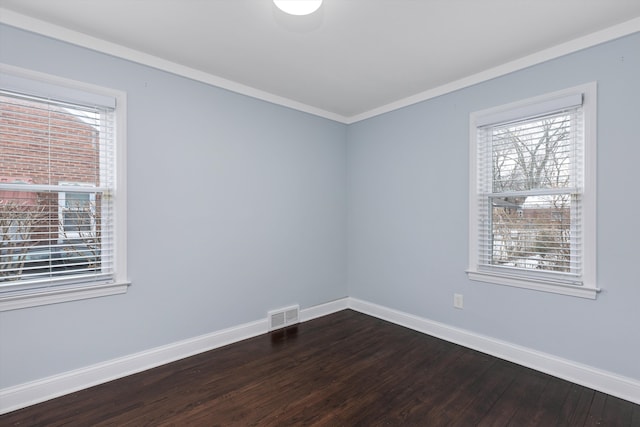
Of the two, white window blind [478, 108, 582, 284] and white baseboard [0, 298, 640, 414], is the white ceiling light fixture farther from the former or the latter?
white baseboard [0, 298, 640, 414]

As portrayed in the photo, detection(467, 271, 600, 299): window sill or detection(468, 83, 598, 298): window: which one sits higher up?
detection(468, 83, 598, 298): window

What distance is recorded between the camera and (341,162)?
4.09 meters

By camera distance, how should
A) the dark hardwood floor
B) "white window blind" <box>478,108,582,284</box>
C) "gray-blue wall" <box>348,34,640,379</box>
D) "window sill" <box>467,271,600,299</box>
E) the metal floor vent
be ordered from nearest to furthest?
the dark hardwood floor
"gray-blue wall" <box>348,34,640,379</box>
"window sill" <box>467,271,600,299</box>
"white window blind" <box>478,108,582,284</box>
the metal floor vent

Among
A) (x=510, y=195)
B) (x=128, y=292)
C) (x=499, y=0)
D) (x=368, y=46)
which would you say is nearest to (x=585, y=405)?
(x=510, y=195)

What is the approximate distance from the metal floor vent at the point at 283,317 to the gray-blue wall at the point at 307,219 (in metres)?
0.09

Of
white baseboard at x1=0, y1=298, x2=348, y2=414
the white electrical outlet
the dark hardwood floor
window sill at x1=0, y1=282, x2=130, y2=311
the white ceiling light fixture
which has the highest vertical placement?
the white ceiling light fixture

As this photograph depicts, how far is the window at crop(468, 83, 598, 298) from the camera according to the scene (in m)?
2.30

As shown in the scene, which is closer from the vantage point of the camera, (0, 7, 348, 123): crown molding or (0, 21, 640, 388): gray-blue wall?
(0, 7, 348, 123): crown molding

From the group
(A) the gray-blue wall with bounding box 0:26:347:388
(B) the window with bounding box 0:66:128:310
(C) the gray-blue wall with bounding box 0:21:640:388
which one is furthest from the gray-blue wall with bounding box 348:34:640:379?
(B) the window with bounding box 0:66:128:310

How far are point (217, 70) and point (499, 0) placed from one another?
2215 mm

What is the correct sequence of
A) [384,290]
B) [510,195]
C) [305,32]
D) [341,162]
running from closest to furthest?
[305,32] < [510,195] < [384,290] < [341,162]

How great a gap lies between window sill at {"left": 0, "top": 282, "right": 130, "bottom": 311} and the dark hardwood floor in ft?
2.18

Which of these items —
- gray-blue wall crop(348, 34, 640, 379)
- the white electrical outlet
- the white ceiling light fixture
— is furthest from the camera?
the white electrical outlet

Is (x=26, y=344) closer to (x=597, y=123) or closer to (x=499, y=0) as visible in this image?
(x=499, y=0)
